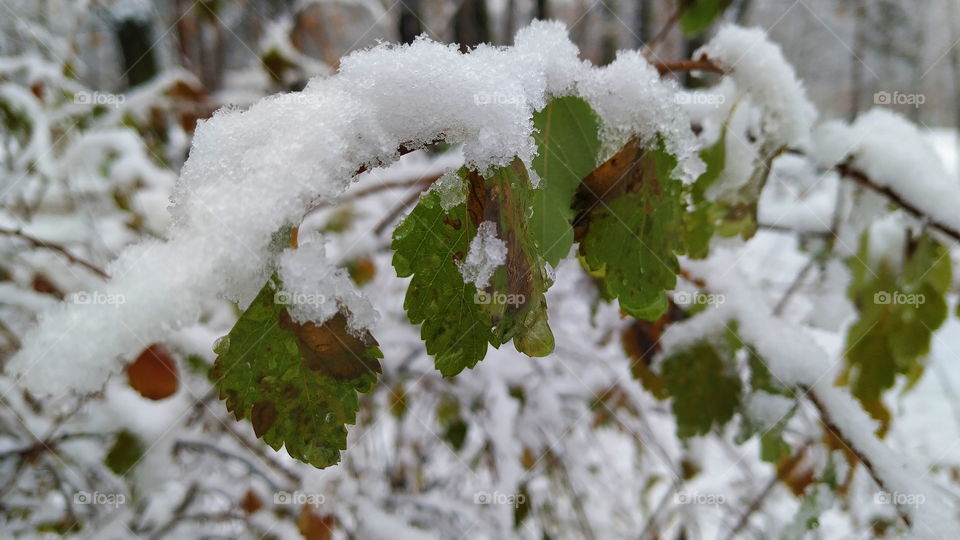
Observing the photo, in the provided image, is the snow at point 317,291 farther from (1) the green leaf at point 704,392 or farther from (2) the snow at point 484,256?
(1) the green leaf at point 704,392

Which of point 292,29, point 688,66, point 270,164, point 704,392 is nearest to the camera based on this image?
point 270,164

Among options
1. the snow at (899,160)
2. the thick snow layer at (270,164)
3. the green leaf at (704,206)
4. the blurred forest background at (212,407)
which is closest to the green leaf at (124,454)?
the blurred forest background at (212,407)

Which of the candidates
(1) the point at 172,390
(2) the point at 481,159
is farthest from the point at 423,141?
(1) the point at 172,390

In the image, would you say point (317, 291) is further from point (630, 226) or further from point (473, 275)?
point (630, 226)

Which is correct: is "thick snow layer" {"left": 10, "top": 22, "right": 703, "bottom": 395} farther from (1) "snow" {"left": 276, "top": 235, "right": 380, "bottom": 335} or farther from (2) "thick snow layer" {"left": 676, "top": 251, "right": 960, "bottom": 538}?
(2) "thick snow layer" {"left": 676, "top": 251, "right": 960, "bottom": 538}

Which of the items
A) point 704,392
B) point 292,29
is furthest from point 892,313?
point 292,29

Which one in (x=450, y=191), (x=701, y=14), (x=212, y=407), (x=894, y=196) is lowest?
(x=212, y=407)
